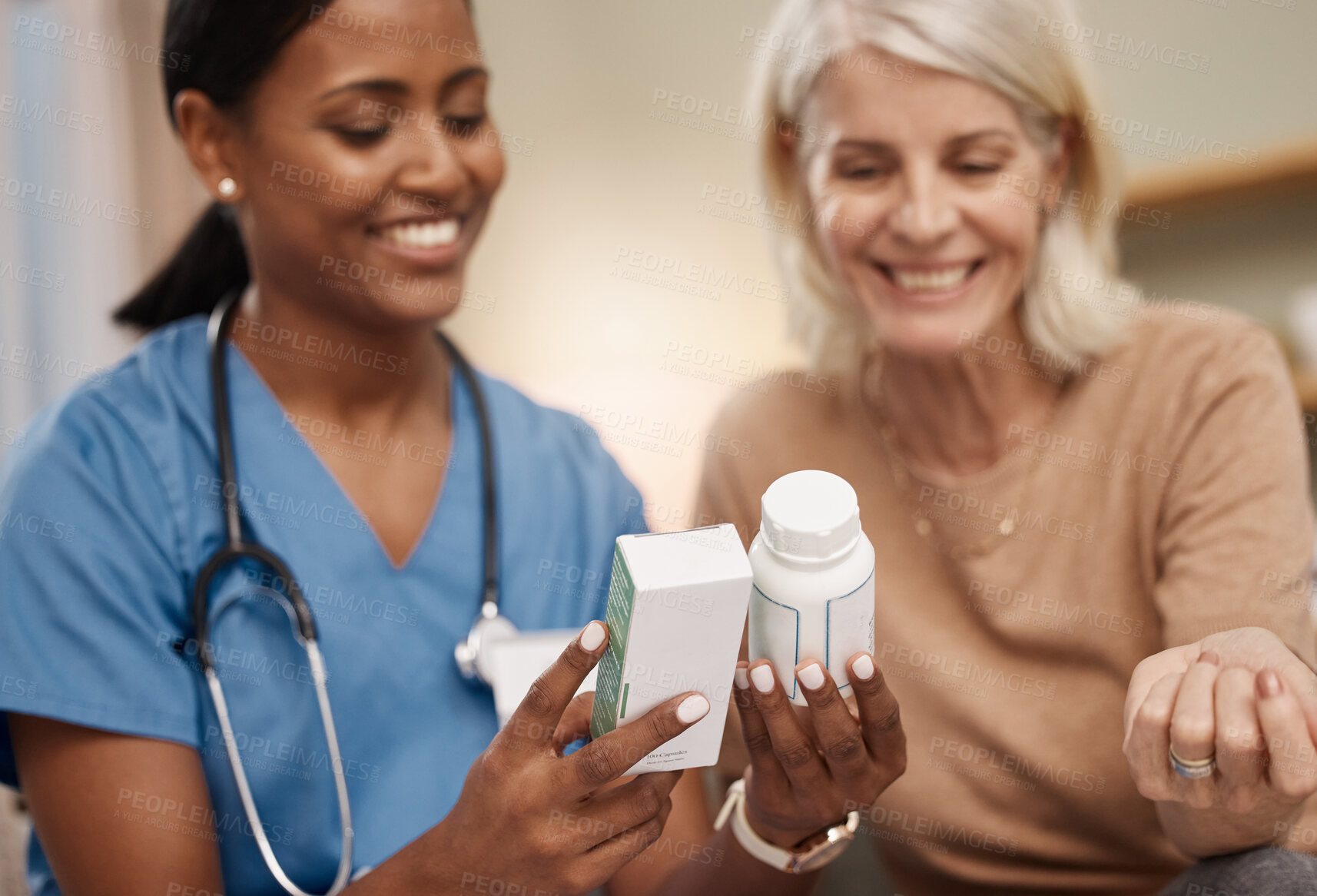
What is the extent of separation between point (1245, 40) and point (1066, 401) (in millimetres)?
808

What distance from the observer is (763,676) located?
0.51m

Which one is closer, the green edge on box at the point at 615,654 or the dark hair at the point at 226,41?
the green edge on box at the point at 615,654

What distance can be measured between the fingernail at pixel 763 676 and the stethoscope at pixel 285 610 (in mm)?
301

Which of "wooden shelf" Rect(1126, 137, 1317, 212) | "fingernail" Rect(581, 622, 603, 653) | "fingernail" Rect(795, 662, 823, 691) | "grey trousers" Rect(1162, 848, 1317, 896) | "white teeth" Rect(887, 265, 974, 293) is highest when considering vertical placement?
"wooden shelf" Rect(1126, 137, 1317, 212)

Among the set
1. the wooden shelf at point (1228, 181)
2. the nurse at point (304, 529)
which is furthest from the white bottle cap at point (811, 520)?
the wooden shelf at point (1228, 181)

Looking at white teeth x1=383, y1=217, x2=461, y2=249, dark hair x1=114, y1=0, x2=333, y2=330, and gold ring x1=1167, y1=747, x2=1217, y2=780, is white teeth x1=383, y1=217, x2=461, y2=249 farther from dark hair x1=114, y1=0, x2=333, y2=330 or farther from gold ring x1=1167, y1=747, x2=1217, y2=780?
gold ring x1=1167, y1=747, x2=1217, y2=780

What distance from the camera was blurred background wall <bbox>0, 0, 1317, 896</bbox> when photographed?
135cm

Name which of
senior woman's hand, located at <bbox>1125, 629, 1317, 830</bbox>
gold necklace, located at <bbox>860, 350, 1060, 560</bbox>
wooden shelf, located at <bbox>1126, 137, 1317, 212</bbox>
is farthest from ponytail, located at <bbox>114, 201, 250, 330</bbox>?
wooden shelf, located at <bbox>1126, 137, 1317, 212</bbox>

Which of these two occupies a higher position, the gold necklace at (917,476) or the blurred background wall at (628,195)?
the blurred background wall at (628,195)

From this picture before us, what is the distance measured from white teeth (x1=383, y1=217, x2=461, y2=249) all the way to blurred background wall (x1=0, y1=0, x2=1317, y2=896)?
316 mm

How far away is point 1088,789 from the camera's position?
79 cm

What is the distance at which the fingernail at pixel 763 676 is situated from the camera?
51 centimetres

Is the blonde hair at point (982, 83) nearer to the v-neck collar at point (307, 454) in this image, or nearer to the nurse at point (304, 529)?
the nurse at point (304, 529)

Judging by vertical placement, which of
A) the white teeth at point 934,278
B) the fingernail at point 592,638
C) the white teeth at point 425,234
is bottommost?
the fingernail at point 592,638
